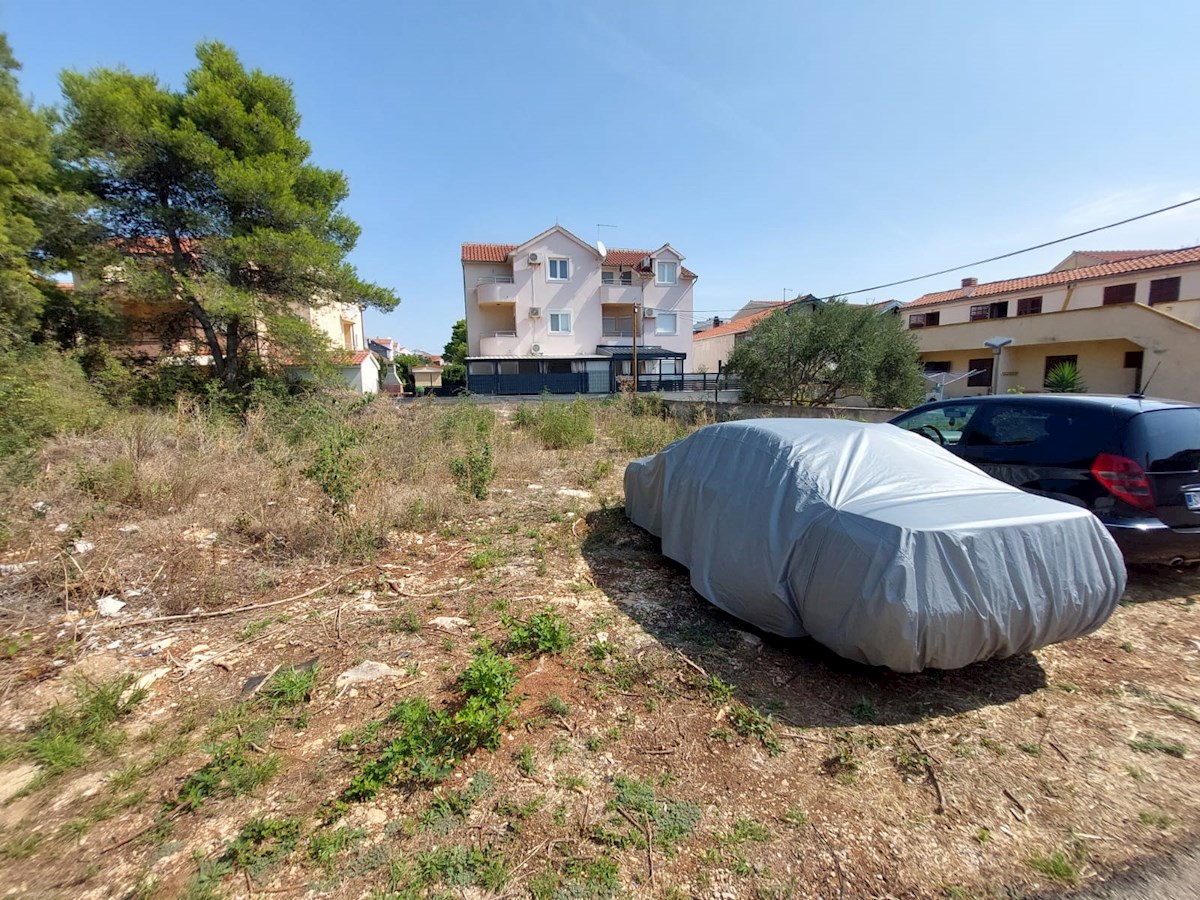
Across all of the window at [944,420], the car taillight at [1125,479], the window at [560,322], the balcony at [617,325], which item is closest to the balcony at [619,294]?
the balcony at [617,325]

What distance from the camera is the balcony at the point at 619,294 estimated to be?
29656 mm

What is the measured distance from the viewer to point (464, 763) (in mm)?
2117

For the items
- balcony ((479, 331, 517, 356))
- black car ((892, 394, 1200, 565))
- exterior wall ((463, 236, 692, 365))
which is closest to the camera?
black car ((892, 394, 1200, 565))

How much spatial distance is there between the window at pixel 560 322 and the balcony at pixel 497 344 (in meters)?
2.40

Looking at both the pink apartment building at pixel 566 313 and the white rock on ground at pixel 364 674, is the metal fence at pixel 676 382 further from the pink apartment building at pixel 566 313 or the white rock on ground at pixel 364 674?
the white rock on ground at pixel 364 674

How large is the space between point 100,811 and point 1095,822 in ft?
12.5

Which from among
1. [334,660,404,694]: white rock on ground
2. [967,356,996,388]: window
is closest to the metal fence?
[967,356,996,388]: window

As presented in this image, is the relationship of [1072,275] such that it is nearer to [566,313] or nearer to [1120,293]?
[1120,293]

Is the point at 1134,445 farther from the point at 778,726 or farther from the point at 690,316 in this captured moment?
the point at 690,316

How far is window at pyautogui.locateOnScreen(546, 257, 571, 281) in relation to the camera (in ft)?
94.7

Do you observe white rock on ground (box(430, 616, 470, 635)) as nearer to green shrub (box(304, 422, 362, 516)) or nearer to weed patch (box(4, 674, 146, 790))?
weed patch (box(4, 674, 146, 790))

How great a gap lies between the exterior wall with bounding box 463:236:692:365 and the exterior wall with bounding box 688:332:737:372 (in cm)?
752

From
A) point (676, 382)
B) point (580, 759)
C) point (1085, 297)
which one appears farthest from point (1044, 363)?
point (580, 759)

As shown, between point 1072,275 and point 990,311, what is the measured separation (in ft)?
11.1
